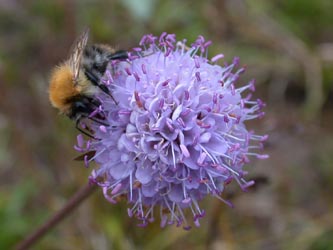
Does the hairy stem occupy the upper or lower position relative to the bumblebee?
lower

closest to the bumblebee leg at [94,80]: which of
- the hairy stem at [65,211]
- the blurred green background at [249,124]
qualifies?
the hairy stem at [65,211]

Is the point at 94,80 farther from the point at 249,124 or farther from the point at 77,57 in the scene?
the point at 249,124

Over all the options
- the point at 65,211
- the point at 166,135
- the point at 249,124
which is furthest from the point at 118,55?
the point at 249,124

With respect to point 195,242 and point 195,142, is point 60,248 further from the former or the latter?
point 195,142

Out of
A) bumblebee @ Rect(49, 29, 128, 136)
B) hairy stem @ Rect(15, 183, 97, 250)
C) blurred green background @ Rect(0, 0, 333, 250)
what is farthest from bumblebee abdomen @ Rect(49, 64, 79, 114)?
blurred green background @ Rect(0, 0, 333, 250)

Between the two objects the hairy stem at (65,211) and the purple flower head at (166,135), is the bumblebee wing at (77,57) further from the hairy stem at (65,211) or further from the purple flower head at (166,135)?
the hairy stem at (65,211)

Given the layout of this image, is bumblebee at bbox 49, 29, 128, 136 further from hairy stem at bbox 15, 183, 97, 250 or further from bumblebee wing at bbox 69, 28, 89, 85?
hairy stem at bbox 15, 183, 97, 250
